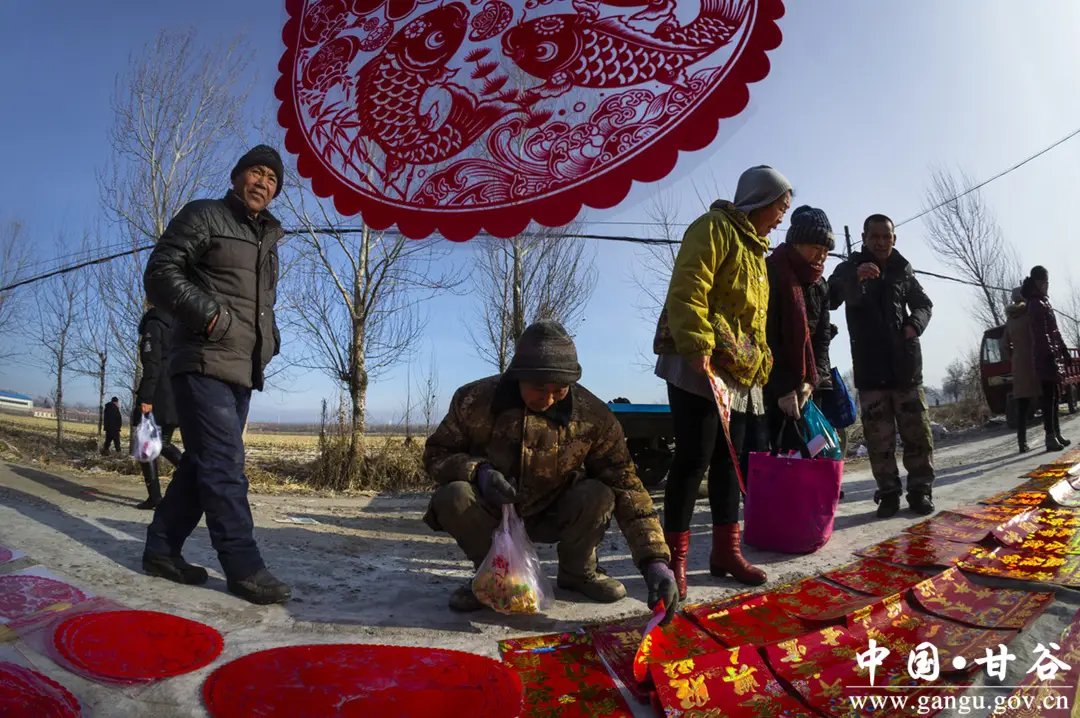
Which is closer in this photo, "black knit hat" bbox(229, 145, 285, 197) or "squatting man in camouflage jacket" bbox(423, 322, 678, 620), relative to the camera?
"squatting man in camouflage jacket" bbox(423, 322, 678, 620)

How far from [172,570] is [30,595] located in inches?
17.3

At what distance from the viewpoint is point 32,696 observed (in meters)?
1.48

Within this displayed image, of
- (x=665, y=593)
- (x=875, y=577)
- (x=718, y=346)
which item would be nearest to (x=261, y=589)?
(x=665, y=593)

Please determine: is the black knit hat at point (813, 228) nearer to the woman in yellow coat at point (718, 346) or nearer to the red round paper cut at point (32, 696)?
the woman in yellow coat at point (718, 346)

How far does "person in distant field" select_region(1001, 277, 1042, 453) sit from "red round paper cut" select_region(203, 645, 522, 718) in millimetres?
6843

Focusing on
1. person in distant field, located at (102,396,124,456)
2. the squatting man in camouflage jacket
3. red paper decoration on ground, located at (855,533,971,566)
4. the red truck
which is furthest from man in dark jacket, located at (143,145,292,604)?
person in distant field, located at (102,396,124,456)

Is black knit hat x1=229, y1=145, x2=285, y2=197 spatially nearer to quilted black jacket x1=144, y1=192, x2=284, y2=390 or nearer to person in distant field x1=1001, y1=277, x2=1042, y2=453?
quilted black jacket x1=144, y1=192, x2=284, y2=390

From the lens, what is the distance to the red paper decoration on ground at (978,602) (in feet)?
6.57

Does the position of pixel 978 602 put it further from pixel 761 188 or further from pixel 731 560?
pixel 761 188

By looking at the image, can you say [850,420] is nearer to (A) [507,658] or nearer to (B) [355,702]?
(A) [507,658]

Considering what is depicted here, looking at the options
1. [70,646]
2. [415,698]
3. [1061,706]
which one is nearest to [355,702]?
[415,698]

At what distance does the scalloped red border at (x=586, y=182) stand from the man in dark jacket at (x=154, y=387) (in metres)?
2.90

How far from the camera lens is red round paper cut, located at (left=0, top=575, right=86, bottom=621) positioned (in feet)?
6.35

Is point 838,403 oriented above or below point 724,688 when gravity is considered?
above
